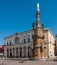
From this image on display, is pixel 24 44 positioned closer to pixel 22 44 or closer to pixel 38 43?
pixel 22 44

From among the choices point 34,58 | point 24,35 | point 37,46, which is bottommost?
point 34,58

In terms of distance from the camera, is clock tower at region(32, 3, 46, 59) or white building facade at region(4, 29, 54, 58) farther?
white building facade at region(4, 29, 54, 58)

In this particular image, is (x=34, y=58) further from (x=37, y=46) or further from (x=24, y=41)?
(x=24, y=41)

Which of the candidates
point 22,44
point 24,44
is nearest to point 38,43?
point 24,44

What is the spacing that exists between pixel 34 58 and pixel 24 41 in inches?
1173

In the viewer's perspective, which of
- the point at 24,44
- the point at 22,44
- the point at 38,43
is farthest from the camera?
the point at 22,44

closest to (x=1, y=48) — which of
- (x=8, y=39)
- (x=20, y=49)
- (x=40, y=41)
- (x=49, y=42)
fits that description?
(x=8, y=39)

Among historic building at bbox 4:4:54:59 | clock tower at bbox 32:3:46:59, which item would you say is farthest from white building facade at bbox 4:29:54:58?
clock tower at bbox 32:3:46:59

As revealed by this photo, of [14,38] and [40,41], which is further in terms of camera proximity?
[14,38]

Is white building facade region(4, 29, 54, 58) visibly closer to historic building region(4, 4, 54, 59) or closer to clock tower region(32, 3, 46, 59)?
historic building region(4, 4, 54, 59)

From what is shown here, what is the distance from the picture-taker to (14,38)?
79.1m

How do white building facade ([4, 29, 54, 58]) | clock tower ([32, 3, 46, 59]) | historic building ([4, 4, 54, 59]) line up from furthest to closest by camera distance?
1. white building facade ([4, 29, 54, 58])
2. historic building ([4, 4, 54, 59])
3. clock tower ([32, 3, 46, 59])

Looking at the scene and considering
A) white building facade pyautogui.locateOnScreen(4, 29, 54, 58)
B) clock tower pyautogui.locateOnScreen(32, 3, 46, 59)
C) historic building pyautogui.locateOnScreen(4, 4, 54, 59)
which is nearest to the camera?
clock tower pyautogui.locateOnScreen(32, 3, 46, 59)

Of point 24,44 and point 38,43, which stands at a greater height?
point 24,44
